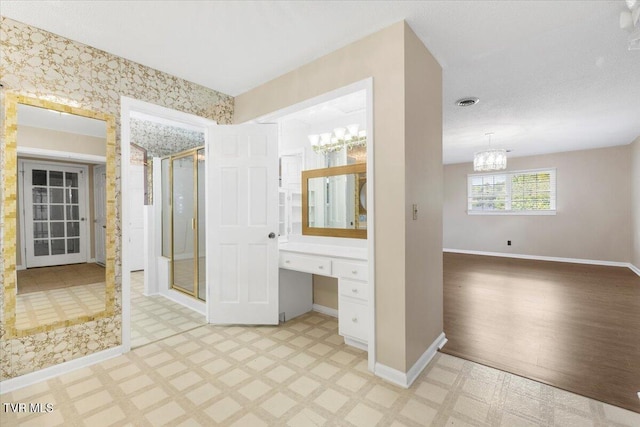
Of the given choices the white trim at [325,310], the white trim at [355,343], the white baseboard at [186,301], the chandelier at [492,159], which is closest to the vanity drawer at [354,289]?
the white trim at [355,343]

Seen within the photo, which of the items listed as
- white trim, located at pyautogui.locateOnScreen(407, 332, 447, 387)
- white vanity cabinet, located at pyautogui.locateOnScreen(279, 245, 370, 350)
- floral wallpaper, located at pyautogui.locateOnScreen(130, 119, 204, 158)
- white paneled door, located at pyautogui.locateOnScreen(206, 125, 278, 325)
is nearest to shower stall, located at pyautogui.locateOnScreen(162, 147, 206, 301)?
floral wallpaper, located at pyautogui.locateOnScreen(130, 119, 204, 158)

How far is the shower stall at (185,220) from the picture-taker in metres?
3.71

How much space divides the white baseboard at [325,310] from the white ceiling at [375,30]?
255 cm

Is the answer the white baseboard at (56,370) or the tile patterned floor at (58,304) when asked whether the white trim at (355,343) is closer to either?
the white baseboard at (56,370)

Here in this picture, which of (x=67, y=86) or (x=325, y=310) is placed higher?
(x=67, y=86)

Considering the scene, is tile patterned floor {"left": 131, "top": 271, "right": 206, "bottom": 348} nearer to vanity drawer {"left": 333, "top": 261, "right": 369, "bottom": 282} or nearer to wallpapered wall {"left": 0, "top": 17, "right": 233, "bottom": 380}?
wallpapered wall {"left": 0, "top": 17, "right": 233, "bottom": 380}

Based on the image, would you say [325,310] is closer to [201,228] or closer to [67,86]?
[201,228]

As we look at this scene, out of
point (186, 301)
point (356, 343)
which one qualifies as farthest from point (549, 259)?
point (186, 301)

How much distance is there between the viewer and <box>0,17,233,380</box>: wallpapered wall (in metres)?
2.01

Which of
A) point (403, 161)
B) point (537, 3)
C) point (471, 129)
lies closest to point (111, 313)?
point (403, 161)

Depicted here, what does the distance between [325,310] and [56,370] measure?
7.72 feet

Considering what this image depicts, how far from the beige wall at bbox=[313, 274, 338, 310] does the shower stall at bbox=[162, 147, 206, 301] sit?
56.6 inches

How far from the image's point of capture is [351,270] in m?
2.48

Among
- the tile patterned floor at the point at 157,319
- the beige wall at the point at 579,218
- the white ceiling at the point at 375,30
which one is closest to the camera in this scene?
the white ceiling at the point at 375,30
